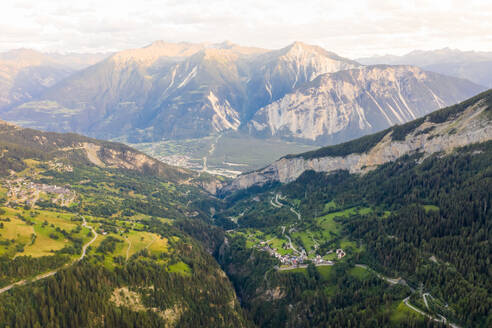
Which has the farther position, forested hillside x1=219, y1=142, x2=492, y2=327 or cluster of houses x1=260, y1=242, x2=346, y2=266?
cluster of houses x1=260, y1=242, x2=346, y2=266

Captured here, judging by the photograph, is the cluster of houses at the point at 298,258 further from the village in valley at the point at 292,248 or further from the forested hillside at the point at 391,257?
the forested hillside at the point at 391,257

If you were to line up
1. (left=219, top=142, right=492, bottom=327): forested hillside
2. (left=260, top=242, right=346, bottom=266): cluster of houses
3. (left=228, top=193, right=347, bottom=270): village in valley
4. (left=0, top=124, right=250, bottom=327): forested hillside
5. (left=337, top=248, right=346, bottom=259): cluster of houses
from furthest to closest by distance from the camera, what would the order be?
(left=228, top=193, right=347, bottom=270): village in valley < (left=337, top=248, right=346, bottom=259): cluster of houses < (left=260, top=242, right=346, bottom=266): cluster of houses < (left=219, top=142, right=492, bottom=327): forested hillside < (left=0, top=124, right=250, bottom=327): forested hillside

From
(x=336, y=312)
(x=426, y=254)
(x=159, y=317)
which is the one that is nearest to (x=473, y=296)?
(x=426, y=254)

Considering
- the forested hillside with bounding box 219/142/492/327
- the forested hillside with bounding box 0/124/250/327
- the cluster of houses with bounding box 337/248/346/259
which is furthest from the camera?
the cluster of houses with bounding box 337/248/346/259

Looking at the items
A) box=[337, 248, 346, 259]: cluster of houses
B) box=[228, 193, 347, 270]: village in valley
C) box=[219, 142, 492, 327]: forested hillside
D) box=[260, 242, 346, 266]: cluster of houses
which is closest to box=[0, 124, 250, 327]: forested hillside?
box=[219, 142, 492, 327]: forested hillside

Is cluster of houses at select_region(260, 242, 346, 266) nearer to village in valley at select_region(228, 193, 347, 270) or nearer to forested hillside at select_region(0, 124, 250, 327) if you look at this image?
village in valley at select_region(228, 193, 347, 270)

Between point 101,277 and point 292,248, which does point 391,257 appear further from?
point 101,277

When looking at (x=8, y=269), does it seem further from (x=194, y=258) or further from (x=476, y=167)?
(x=476, y=167)

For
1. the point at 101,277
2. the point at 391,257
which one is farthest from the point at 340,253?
the point at 101,277

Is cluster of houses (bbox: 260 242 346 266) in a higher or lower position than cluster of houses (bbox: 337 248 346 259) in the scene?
lower

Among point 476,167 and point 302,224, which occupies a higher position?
point 476,167

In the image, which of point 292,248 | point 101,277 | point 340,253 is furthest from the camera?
point 292,248
